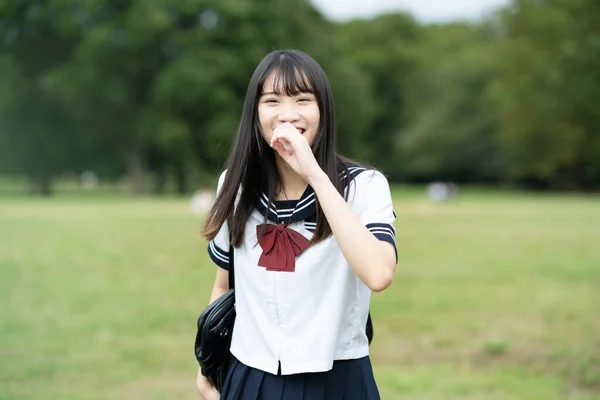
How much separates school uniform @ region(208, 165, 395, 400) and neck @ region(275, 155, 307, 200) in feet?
0.13

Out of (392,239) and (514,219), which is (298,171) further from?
(514,219)

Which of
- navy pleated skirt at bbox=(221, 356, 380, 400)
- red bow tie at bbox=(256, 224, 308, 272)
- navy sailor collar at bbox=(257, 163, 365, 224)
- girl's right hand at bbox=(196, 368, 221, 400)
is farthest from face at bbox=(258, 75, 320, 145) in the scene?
girl's right hand at bbox=(196, 368, 221, 400)

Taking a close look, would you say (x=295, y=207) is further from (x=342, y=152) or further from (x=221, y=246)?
(x=342, y=152)

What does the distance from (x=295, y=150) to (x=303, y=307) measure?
390mm

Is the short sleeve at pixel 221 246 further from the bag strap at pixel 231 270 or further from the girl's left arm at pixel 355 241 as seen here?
the girl's left arm at pixel 355 241

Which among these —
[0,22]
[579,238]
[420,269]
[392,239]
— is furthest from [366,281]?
[0,22]

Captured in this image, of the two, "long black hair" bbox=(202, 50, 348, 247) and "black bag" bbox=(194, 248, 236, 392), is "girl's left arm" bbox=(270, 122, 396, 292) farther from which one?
"black bag" bbox=(194, 248, 236, 392)

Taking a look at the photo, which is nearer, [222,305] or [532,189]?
[222,305]

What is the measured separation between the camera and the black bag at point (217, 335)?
85.0 inches

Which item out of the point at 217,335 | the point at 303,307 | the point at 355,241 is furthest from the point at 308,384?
the point at 355,241

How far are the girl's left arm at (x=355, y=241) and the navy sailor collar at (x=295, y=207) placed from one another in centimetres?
13

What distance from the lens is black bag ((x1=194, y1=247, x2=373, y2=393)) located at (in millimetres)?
2158

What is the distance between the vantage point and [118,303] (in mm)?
8586

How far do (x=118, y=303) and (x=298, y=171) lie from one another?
23.2 ft
